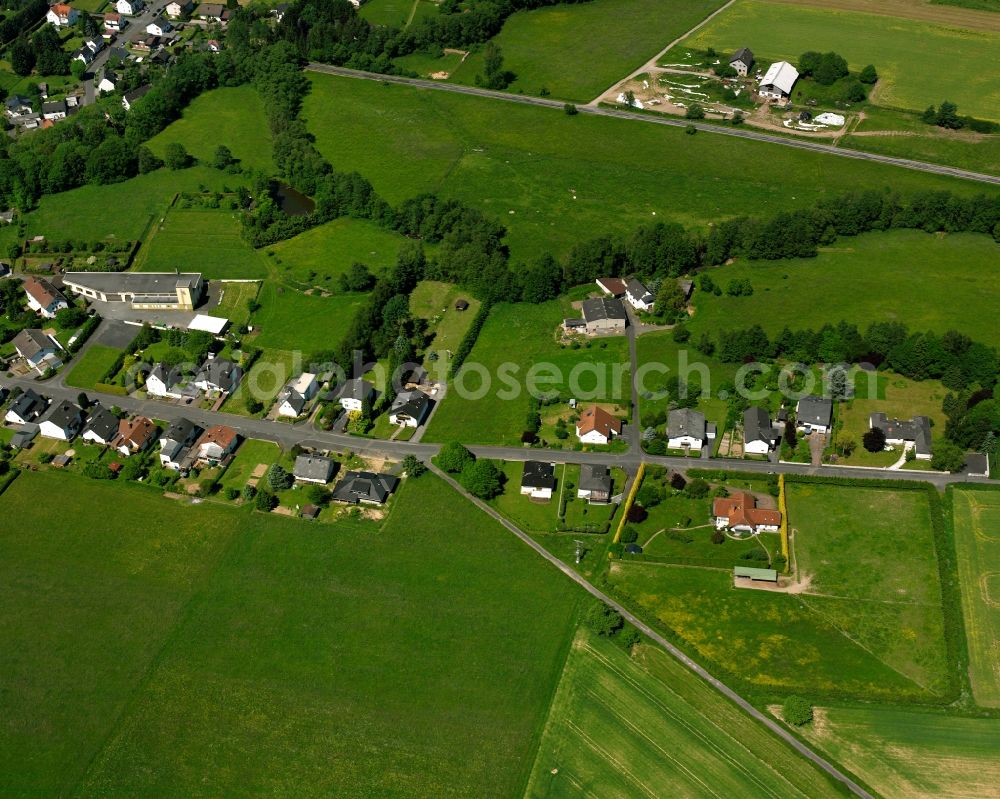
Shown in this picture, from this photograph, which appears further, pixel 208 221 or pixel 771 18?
pixel 771 18

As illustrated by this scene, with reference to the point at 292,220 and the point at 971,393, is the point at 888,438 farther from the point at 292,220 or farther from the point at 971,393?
the point at 292,220

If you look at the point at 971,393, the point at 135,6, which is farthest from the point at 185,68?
the point at 971,393

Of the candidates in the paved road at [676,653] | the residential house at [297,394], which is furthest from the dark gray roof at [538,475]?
the residential house at [297,394]

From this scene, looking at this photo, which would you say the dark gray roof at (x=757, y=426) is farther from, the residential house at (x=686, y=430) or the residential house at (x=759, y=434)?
the residential house at (x=686, y=430)

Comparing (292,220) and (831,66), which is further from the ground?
(831,66)

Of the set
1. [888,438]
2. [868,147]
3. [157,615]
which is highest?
[868,147]

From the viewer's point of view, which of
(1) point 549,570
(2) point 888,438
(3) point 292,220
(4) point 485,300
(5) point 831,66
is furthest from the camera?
(5) point 831,66

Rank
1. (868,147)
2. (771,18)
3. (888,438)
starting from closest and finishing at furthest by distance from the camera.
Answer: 1. (888,438)
2. (868,147)
3. (771,18)
